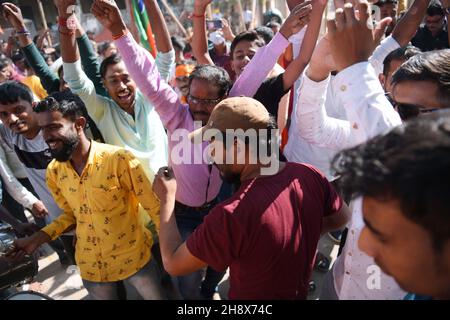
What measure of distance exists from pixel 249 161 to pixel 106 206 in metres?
0.94

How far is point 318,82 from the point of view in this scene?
1453 millimetres

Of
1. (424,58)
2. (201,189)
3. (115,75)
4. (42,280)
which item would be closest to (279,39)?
(424,58)

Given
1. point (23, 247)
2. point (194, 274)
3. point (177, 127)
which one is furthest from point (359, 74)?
point (23, 247)

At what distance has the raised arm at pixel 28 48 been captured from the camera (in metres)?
2.54

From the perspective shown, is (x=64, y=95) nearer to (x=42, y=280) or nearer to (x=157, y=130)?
(x=157, y=130)

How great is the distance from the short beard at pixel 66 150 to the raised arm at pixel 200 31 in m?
1.20

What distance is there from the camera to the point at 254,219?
3.71ft

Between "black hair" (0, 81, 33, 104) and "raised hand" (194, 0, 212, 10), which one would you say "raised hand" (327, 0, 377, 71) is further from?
"black hair" (0, 81, 33, 104)

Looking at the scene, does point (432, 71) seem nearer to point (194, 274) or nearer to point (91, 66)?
point (194, 274)

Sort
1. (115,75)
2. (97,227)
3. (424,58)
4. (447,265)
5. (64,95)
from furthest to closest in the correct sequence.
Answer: (115,75)
(64,95)
(97,227)
(424,58)
(447,265)

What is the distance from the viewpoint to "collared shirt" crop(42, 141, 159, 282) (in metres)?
1.80

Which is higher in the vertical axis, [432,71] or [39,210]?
[432,71]
